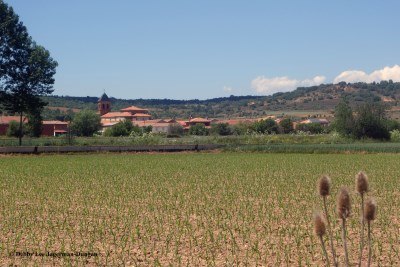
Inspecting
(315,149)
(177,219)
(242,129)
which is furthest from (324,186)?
(242,129)

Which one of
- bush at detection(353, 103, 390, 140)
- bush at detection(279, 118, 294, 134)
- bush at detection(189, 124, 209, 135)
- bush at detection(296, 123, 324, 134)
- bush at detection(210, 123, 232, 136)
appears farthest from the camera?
bush at detection(279, 118, 294, 134)

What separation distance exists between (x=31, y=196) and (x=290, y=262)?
15448 mm

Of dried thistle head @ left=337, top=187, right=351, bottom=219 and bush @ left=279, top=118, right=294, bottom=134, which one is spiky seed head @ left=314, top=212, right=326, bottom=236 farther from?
bush @ left=279, top=118, right=294, bottom=134

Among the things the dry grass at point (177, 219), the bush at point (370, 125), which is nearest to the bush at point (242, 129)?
the bush at point (370, 125)

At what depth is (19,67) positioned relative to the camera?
6681 cm

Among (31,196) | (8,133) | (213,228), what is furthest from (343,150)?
(8,133)

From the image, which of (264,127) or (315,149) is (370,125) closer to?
(315,149)

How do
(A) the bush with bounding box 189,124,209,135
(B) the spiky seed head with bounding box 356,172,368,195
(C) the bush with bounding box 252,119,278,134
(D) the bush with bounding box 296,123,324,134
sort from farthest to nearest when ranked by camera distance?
(A) the bush with bounding box 189,124,209,135 → (D) the bush with bounding box 296,123,324,134 → (C) the bush with bounding box 252,119,278,134 → (B) the spiky seed head with bounding box 356,172,368,195

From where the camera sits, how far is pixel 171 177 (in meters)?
34.0

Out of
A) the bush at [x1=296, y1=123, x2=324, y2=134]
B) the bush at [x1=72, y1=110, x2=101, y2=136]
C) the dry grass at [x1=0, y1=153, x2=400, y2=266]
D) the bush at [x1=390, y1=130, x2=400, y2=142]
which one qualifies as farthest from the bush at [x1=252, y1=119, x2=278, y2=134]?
the dry grass at [x1=0, y1=153, x2=400, y2=266]

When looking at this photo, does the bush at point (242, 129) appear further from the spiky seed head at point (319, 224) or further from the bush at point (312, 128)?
the spiky seed head at point (319, 224)

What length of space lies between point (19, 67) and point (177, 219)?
53.5 metres

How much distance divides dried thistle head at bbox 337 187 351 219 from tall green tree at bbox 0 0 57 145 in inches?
2568

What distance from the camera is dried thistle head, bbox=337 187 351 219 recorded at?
3828 millimetres
